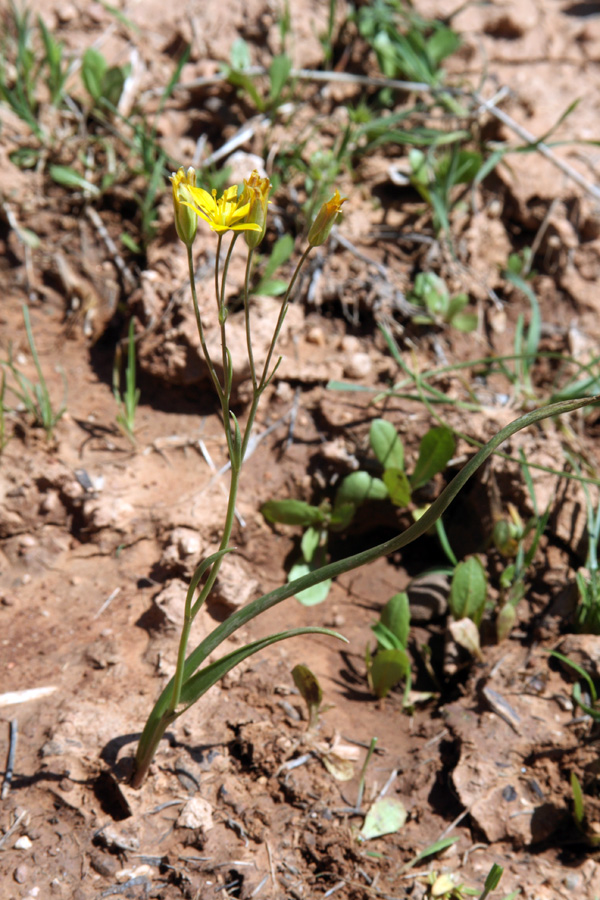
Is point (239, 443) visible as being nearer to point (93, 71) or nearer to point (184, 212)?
point (184, 212)

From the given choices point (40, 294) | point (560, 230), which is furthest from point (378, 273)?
point (40, 294)

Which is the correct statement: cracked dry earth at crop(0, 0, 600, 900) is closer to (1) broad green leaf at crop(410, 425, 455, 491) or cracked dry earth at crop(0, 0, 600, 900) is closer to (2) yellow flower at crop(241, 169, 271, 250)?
(1) broad green leaf at crop(410, 425, 455, 491)

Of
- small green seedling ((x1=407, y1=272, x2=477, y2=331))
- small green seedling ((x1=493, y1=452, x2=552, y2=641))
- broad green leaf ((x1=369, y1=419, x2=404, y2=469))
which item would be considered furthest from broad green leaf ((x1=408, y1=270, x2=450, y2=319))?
small green seedling ((x1=493, y1=452, x2=552, y2=641))

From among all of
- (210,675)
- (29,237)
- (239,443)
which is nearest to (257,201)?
(239,443)

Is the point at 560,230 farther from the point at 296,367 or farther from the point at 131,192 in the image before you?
the point at 131,192

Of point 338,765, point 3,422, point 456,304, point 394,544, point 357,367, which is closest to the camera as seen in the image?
point 394,544

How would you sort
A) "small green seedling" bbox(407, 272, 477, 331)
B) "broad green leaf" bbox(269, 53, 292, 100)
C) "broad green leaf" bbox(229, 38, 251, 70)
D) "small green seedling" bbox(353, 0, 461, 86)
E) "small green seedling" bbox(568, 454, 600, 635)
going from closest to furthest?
"small green seedling" bbox(568, 454, 600, 635), "small green seedling" bbox(407, 272, 477, 331), "broad green leaf" bbox(269, 53, 292, 100), "broad green leaf" bbox(229, 38, 251, 70), "small green seedling" bbox(353, 0, 461, 86)
